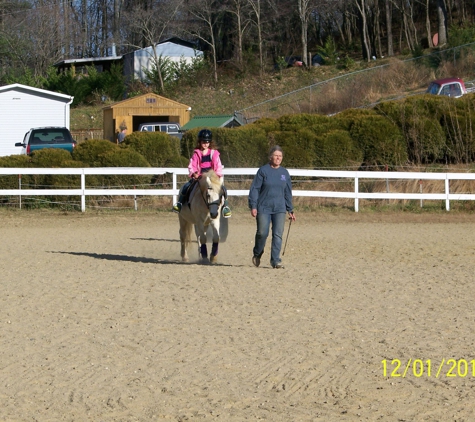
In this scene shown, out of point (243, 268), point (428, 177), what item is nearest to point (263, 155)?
point (428, 177)

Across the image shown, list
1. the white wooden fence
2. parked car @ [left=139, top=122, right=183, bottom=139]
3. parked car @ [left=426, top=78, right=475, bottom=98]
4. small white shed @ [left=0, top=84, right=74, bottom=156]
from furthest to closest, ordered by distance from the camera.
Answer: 1. parked car @ [left=139, top=122, right=183, bottom=139]
2. small white shed @ [left=0, top=84, right=74, bottom=156]
3. parked car @ [left=426, top=78, right=475, bottom=98]
4. the white wooden fence

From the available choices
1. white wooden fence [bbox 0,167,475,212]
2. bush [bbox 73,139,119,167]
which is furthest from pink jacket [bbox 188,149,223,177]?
bush [bbox 73,139,119,167]

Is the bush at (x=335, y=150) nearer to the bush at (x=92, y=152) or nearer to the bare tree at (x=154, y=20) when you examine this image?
the bush at (x=92, y=152)

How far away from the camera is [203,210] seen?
12.3 m

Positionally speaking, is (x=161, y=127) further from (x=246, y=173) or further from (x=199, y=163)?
(x=199, y=163)

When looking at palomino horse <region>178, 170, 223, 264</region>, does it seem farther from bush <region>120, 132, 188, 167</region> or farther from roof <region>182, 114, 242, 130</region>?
roof <region>182, 114, 242, 130</region>

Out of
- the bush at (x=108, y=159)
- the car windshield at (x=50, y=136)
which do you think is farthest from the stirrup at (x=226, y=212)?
the car windshield at (x=50, y=136)

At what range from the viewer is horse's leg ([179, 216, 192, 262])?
13422mm

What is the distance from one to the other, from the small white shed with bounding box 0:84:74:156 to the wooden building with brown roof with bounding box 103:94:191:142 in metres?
6.82

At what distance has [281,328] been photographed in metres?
8.12

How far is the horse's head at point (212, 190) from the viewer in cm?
1187

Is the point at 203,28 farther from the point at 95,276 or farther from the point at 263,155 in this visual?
the point at 95,276

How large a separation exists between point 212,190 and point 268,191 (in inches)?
32.3

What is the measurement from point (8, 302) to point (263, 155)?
54.2ft
